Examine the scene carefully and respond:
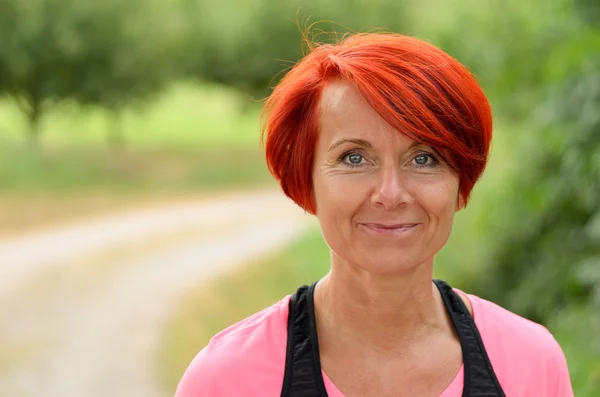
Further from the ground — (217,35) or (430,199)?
(217,35)

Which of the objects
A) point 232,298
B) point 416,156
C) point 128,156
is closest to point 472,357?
point 416,156

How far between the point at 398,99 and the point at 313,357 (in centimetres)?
44

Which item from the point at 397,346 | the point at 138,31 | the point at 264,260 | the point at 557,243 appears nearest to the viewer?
the point at 397,346

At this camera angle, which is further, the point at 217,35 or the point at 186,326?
the point at 217,35

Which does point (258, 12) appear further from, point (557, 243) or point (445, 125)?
point (445, 125)

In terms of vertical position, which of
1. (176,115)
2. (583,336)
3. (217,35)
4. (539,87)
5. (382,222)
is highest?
(217,35)

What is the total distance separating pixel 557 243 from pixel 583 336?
54.4 inches

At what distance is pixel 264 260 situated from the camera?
9500 mm

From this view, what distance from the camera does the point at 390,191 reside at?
131 centimetres

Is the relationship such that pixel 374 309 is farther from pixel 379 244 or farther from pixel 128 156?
pixel 128 156

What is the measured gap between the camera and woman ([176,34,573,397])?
4.30 feet

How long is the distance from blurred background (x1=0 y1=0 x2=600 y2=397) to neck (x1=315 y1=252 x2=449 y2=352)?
1.46 feet

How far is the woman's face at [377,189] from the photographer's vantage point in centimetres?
132

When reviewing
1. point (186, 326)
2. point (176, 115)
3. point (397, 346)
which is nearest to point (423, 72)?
point (397, 346)
